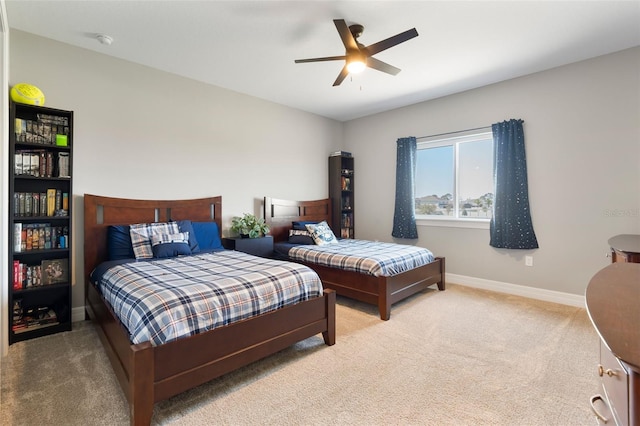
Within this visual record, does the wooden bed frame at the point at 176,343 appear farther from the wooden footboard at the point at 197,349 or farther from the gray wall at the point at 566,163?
the gray wall at the point at 566,163

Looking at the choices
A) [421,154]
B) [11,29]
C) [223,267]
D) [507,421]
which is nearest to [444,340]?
[507,421]

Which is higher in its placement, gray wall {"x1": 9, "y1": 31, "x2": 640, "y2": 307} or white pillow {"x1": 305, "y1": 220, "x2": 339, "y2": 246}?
gray wall {"x1": 9, "y1": 31, "x2": 640, "y2": 307}

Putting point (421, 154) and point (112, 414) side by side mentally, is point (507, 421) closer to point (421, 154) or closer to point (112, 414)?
point (112, 414)

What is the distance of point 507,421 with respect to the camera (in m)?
1.71

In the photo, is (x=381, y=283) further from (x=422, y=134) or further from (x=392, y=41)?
(x=422, y=134)

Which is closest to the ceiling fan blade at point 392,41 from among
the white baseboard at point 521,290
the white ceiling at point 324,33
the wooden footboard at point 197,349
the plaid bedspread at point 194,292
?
the white ceiling at point 324,33

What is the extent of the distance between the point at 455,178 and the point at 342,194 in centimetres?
192

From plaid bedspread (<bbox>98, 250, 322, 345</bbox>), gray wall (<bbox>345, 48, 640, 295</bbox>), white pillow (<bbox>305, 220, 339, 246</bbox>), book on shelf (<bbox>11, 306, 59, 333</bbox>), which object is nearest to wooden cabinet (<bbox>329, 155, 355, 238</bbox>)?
white pillow (<bbox>305, 220, 339, 246</bbox>)

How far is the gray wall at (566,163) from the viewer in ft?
10.5

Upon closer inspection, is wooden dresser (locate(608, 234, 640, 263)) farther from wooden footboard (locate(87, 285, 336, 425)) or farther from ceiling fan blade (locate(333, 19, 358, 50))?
ceiling fan blade (locate(333, 19, 358, 50))

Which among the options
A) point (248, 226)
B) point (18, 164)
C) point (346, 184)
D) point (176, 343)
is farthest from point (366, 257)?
point (18, 164)

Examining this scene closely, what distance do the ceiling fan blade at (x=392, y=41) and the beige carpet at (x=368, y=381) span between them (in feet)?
7.94

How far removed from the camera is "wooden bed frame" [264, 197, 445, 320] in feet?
10.4

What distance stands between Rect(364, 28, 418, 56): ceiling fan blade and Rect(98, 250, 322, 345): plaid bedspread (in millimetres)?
1914
